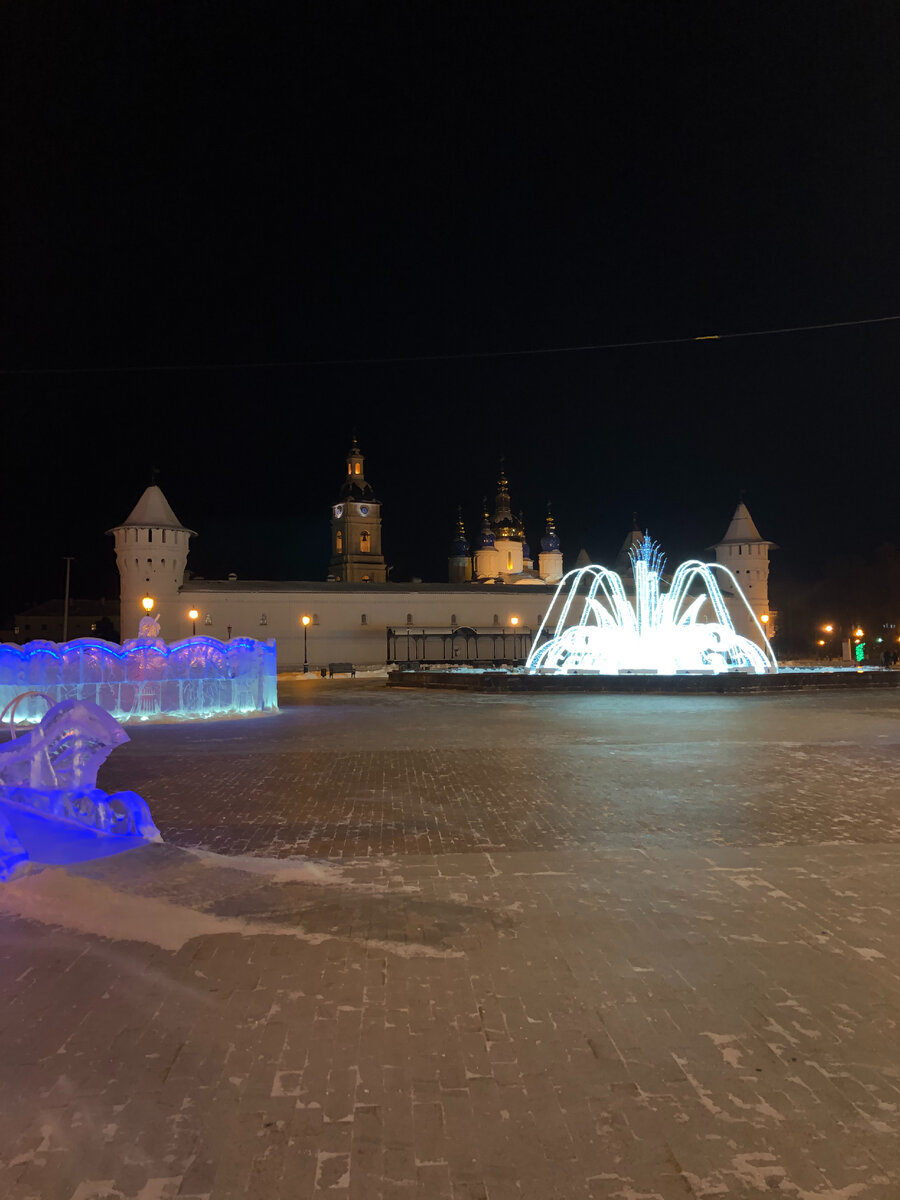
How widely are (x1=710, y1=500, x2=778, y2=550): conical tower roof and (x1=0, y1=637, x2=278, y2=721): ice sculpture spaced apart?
41700 mm

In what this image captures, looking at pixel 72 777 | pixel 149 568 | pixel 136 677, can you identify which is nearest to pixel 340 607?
pixel 149 568

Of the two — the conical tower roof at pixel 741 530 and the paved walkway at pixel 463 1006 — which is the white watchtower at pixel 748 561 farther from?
the paved walkway at pixel 463 1006

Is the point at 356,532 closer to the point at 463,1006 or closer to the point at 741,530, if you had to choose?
the point at 741,530

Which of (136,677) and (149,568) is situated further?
(149,568)

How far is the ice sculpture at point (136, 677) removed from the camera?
15.8m

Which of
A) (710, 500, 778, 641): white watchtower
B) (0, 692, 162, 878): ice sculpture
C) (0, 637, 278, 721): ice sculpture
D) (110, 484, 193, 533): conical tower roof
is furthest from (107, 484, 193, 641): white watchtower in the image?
(0, 692, 162, 878): ice sculpture

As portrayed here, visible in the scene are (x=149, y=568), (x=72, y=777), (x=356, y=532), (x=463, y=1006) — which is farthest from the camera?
(x=356, y=532)

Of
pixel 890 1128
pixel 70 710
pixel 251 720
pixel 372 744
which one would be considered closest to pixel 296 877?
pixel 70 710

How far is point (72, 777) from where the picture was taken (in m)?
6.20

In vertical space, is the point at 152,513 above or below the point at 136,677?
above

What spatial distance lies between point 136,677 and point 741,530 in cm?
4432

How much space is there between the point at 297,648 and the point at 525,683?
999 inches

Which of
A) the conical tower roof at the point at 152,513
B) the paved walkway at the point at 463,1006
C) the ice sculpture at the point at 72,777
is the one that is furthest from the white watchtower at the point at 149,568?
the ice sculpture at the point at 72,777

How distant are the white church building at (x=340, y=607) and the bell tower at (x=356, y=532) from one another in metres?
25.4
